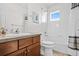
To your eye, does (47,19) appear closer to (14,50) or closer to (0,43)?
(14,50)

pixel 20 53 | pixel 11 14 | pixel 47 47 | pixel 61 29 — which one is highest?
pixel 11 14

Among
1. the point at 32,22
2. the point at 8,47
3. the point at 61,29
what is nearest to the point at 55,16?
the point at 61,29

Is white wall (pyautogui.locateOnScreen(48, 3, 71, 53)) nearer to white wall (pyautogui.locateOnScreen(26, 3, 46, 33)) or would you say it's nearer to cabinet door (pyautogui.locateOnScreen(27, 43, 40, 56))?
white wall (pyautogui.locateOnScreen(26, 3, 46, 33))

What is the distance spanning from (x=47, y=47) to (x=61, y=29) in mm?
488

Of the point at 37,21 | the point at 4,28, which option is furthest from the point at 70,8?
the point at 4,28

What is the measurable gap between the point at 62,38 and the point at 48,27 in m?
0.30

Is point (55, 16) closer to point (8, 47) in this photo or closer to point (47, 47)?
point (47, 47)

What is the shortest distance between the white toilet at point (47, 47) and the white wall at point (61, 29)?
86 mm

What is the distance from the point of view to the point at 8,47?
920mm

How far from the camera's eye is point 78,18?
182 centimetres

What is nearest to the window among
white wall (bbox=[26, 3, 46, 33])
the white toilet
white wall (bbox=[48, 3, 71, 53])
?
white wall (bbox=[48, 3, 71, 53])

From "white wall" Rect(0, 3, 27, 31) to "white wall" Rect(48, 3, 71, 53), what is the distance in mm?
476

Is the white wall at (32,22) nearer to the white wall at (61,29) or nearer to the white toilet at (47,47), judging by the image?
the white wall at (61,29)

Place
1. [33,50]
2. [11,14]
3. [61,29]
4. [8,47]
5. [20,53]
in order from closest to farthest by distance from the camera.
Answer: [8,47]
[20,53]
[11,14]
[33,50]
[61,29]
